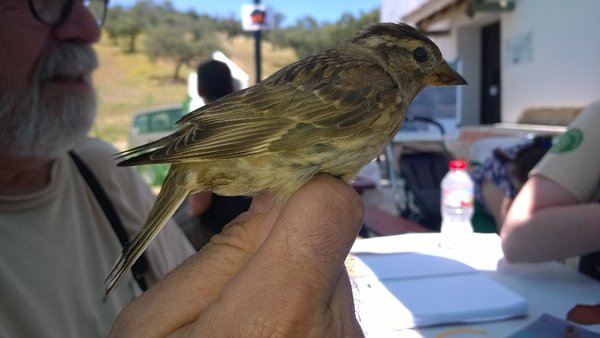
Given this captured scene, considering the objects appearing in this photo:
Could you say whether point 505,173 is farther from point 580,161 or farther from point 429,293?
point 429,293

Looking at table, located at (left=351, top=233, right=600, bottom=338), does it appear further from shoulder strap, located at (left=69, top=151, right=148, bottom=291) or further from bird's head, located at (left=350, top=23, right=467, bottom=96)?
shoulder strap, located at (left=69, top=151, right=148, bottom=291)

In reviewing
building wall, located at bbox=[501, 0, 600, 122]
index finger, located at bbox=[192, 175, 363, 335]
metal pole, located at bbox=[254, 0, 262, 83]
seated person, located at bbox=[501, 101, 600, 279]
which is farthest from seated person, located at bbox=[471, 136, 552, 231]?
metal pole, located at bbox=[254, 0, 262, 83]

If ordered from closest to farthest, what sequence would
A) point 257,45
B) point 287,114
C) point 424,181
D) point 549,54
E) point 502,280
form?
1. point 287,114
2. point 502,280
3. point 424,181
4. point 549,54
5. point 257,45

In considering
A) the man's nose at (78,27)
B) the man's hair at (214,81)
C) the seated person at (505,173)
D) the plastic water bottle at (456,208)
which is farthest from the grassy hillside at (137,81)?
the plastic water bottle at (456,208)

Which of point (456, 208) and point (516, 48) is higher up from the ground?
point (516, 48)

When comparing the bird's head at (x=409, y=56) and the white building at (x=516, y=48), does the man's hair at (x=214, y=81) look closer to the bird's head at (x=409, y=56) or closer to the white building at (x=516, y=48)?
the bird's head at (x=409, y=56)

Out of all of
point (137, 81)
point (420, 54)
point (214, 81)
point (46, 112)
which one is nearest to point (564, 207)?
point (420, 54)
